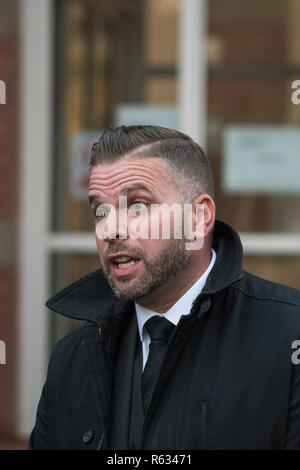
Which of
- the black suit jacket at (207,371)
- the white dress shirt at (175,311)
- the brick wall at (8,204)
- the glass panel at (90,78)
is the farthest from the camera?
the glass panel at (90,78)

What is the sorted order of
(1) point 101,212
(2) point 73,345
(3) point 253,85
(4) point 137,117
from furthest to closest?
(4) point 137,117 → (3) point 253,85 → (2) point 73,345 → (1) point 101,212

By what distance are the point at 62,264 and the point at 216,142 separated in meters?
1.31

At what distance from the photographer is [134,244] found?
2.37m

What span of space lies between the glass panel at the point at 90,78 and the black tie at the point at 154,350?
10.8 ft

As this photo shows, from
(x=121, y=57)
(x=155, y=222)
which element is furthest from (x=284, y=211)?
(x=155, y=222)

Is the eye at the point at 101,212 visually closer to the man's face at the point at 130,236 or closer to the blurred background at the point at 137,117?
the man's face at the point at 130,236

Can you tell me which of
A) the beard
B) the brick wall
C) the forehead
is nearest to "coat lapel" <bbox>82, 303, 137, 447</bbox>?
the beard

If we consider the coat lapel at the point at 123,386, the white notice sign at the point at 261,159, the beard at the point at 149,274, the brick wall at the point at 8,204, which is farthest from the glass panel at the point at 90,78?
the beard at the point at 149,274

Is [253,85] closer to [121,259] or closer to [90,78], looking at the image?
[90,78]

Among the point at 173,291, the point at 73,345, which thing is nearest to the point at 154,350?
the point at 173,291

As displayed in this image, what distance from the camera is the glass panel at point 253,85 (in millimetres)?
5492

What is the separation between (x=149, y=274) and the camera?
239cm

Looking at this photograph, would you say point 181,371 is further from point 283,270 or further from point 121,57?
point 121,57

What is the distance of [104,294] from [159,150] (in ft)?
1.61
